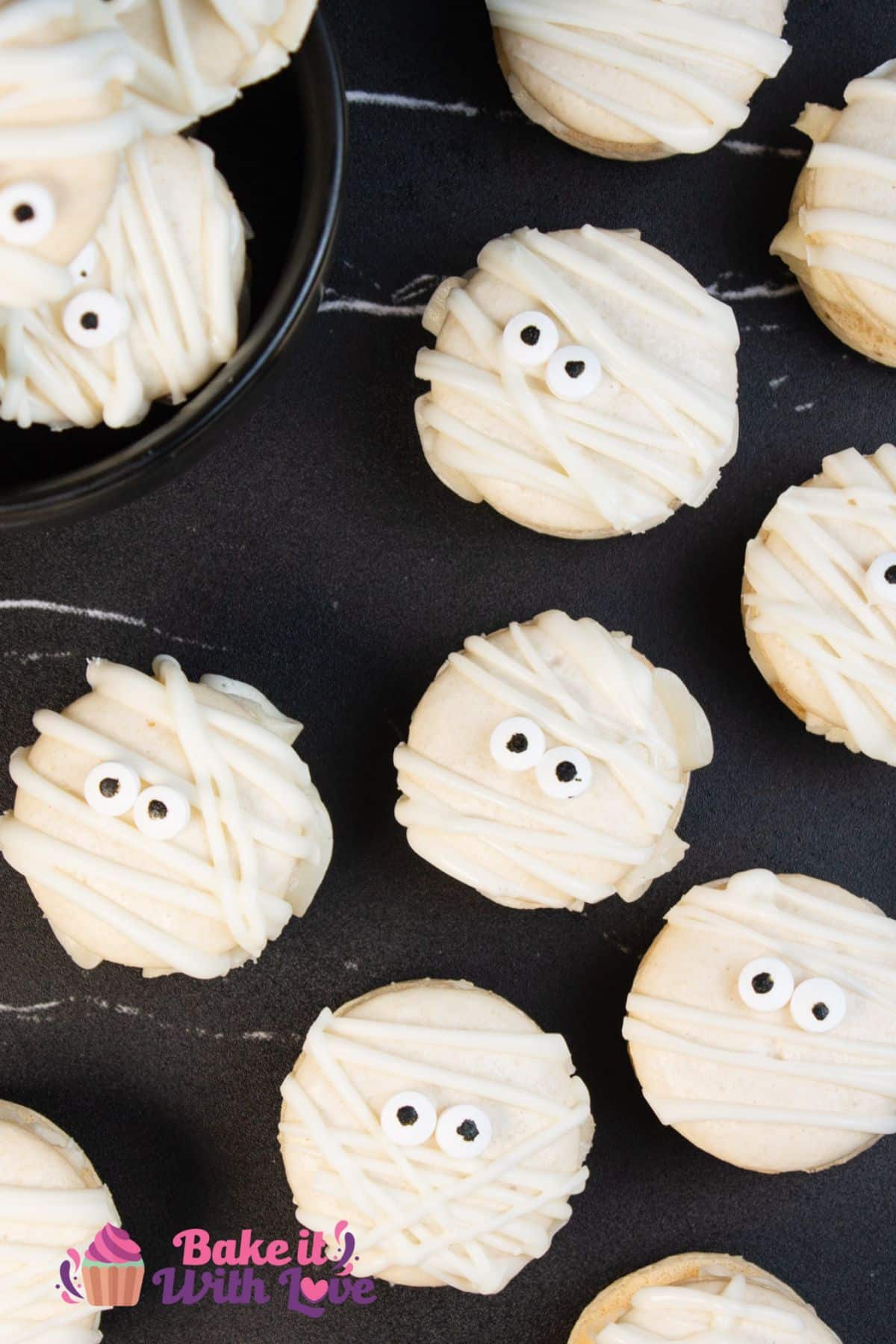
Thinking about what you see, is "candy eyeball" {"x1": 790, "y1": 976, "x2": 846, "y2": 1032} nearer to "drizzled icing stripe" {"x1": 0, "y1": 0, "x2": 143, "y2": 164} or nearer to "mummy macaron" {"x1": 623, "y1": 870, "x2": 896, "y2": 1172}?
"mummy macaron" {"x1": 623, "y1": 870, "x2": 896, "y2": 1172}

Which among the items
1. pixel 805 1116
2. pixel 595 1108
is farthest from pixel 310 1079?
pixel 805 1116

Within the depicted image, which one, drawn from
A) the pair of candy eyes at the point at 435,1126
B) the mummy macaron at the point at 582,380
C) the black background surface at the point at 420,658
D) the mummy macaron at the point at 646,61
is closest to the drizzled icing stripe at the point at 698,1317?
the black background surface at the point at 420,658

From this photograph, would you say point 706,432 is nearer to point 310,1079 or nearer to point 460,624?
point 460,624

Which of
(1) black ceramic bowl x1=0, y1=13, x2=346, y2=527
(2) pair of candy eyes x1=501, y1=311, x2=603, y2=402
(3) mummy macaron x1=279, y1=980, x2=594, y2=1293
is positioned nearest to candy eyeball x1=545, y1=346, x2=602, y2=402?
(2) pair of candy eyes x1=501, y1=311, x2=603, y2=402

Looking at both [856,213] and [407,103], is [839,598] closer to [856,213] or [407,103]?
[856,213]

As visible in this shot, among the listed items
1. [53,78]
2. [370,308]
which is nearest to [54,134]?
[53,78]

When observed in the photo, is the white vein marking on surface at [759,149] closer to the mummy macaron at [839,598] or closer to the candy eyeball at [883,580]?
the mummy macaron at [839,598]
